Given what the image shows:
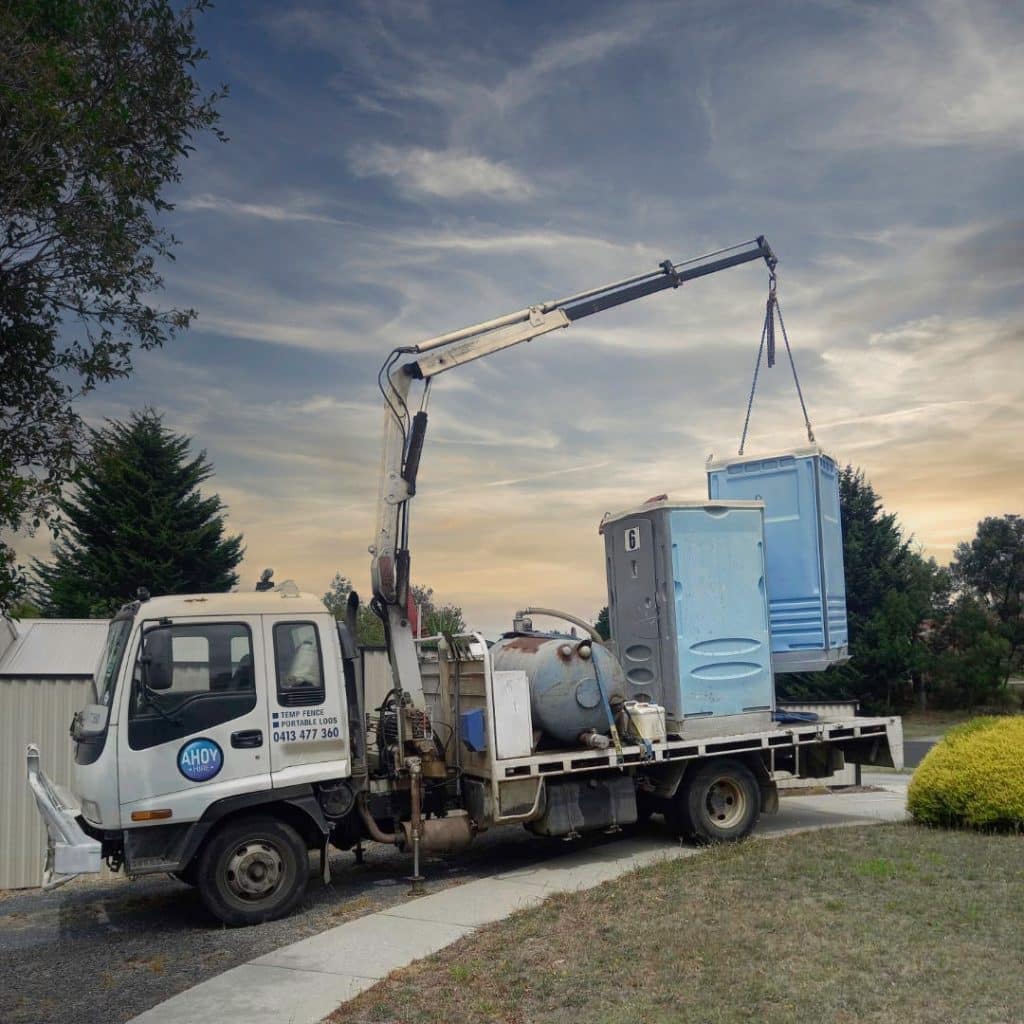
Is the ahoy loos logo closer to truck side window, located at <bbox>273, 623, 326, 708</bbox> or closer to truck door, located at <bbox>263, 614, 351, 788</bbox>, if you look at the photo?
truck door, located at <bbox>263, 614, 351, 788</bbox>

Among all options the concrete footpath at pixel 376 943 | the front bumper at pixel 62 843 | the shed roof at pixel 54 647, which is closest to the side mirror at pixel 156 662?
the front bumper at pixel 62 843

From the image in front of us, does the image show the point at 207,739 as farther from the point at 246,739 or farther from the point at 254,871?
the point at 254,871

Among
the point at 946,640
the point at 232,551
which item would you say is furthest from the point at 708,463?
the point at 946,640

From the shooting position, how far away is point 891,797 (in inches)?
596

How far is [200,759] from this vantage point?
8.80 meters

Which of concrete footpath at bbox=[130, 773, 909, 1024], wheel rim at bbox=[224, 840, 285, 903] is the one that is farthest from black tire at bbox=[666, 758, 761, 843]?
wheel rim at bbox=[224, 840, 285, 903]

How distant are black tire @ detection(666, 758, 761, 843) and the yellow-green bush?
1.84 m

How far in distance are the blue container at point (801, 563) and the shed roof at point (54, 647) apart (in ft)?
32.9

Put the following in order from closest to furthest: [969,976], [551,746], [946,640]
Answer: [969,976] < [551,746] < [946,640]

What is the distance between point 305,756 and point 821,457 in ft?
23.0

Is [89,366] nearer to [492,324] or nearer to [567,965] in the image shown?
[492,324]

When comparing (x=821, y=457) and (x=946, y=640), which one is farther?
(x=946, y=640)

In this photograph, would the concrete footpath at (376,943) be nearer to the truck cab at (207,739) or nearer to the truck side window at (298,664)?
the truck cab at (207,739)

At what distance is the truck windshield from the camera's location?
8828 mm
